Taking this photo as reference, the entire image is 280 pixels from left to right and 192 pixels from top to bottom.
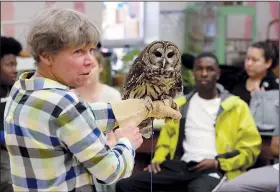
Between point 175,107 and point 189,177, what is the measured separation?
0.74m

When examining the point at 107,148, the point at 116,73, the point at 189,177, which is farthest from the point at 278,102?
the point at 107,148

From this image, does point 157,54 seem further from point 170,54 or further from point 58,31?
point 58,31

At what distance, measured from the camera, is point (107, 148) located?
99 centimetres

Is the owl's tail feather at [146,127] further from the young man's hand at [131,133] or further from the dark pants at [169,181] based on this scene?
the dark pants at [169,181]

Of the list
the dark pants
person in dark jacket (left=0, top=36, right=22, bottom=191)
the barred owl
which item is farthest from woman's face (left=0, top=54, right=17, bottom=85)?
the barred owl

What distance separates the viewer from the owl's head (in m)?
1.00

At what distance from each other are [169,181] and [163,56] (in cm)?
76

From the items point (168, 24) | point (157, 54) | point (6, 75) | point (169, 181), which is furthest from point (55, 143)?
point (168, 24)

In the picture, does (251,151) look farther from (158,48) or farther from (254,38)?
(254,38)

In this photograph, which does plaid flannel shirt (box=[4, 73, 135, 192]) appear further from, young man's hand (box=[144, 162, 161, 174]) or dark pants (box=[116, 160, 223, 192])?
young man's hand (box=[144, 162, 161, 174])

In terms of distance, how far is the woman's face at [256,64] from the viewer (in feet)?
8.96

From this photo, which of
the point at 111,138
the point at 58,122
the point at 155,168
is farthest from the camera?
the point at 155,168

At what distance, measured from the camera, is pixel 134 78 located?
1077 mm

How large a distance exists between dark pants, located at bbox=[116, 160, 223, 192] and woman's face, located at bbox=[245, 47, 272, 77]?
3.35ft
